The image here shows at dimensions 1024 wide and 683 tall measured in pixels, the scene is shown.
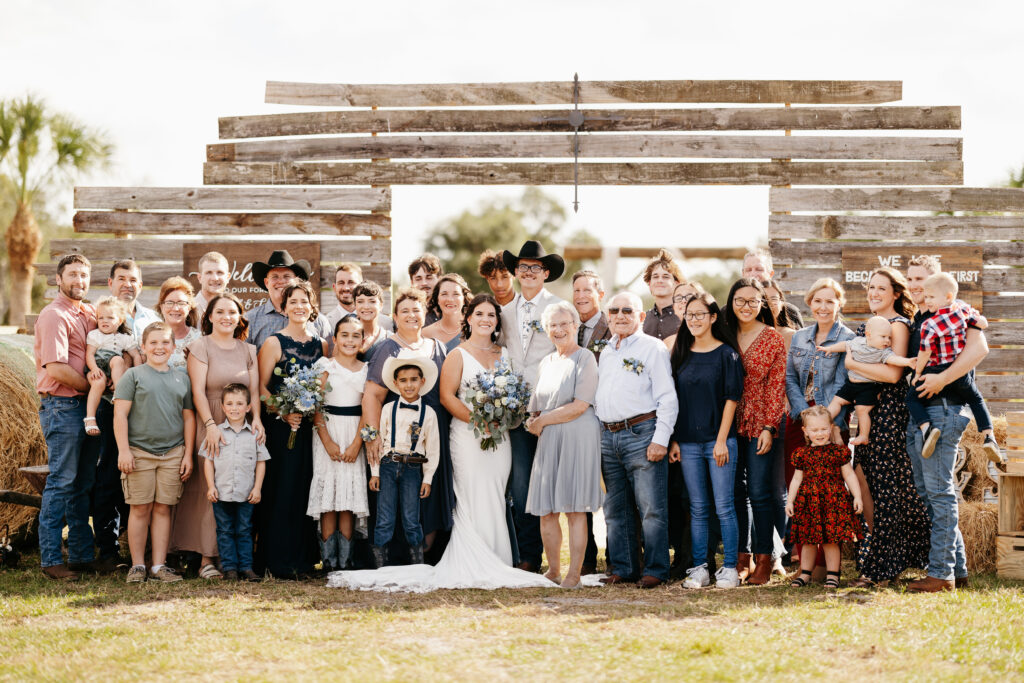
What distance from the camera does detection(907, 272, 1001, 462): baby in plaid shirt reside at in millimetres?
6691

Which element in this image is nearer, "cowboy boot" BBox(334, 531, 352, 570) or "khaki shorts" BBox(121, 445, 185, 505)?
"khaki shorts" BBox(121, 445, 185, 505)

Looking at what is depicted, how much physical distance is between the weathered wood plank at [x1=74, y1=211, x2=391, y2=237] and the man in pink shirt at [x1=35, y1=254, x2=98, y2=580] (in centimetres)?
357

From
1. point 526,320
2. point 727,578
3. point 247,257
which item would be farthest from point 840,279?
point 247,257

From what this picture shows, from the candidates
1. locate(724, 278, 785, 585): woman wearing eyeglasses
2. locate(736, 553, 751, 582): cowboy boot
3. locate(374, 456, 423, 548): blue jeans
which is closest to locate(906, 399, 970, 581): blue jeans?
locate(724, 278, 785, 585): woman wearing eyeglasses

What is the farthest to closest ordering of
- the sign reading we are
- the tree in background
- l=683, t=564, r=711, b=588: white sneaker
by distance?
the tree in background, the sign reading we are, l=683, t=564, r=711, b=588: white sneaker

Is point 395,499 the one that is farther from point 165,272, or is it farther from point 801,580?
point 165,272

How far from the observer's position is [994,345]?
10828mm

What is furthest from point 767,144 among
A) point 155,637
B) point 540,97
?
point 155,637

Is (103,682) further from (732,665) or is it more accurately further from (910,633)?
(910,633)

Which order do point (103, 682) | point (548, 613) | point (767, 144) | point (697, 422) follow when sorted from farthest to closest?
point (767, 144) < point (697, 422) < point (548, 613) < point (103, 682)

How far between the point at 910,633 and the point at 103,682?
14.1ft

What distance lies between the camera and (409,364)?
23.6 ft

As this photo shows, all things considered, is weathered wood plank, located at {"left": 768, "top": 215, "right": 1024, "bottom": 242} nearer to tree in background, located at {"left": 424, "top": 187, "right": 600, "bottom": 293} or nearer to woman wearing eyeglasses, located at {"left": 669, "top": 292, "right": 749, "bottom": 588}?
woman wearing eyeglasses, located at {"left": 669, "top": 292, "right": 749, "bottom": 588}

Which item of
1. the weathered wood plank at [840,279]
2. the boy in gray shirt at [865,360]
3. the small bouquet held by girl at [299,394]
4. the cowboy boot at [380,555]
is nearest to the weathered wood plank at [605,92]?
the weathered wood plank at [840,279]
